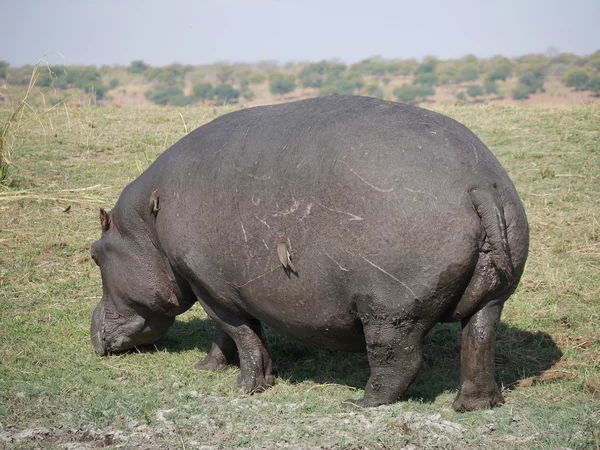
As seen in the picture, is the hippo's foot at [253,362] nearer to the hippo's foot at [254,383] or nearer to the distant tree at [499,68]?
the hippo's foot at [254,383]

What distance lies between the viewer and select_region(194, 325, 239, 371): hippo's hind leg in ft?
21.5

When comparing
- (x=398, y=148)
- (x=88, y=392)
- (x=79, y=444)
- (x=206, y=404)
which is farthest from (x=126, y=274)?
(x=398, y=148)

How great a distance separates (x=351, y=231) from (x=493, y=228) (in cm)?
86

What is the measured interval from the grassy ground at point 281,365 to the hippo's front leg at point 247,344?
0.15 m

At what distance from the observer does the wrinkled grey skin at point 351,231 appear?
4.75 meters

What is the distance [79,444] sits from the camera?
4.82 m

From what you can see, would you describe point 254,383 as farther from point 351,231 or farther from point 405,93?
point 405,93

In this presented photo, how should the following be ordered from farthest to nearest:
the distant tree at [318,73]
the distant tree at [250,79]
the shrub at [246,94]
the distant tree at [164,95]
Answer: the distant tree at [250,79] < the distant tree at [318,73] < the shrub at [246,94] < the distant tree at [164,95]

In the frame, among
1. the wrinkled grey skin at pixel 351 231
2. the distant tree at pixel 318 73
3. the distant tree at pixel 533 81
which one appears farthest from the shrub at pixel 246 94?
the wrinkled grey skin at pixel 351 231

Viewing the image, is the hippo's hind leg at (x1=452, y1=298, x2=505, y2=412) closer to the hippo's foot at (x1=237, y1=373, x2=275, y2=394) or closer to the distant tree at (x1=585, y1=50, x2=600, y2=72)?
the hippo's foot at (x1=237, y1=373, x2=275, y2=394)

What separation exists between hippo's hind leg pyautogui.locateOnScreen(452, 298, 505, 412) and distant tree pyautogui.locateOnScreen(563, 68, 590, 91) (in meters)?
56.2

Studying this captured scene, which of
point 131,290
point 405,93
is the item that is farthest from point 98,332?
point 405,93

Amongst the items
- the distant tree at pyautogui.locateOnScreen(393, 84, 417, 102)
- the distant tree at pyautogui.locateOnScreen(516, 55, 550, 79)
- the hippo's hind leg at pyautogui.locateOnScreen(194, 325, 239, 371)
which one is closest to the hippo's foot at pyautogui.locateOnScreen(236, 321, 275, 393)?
the hippo's hind leg at pyautogui.locateOnScreen(194, 325, 239, 371)

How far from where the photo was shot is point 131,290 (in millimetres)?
6520
